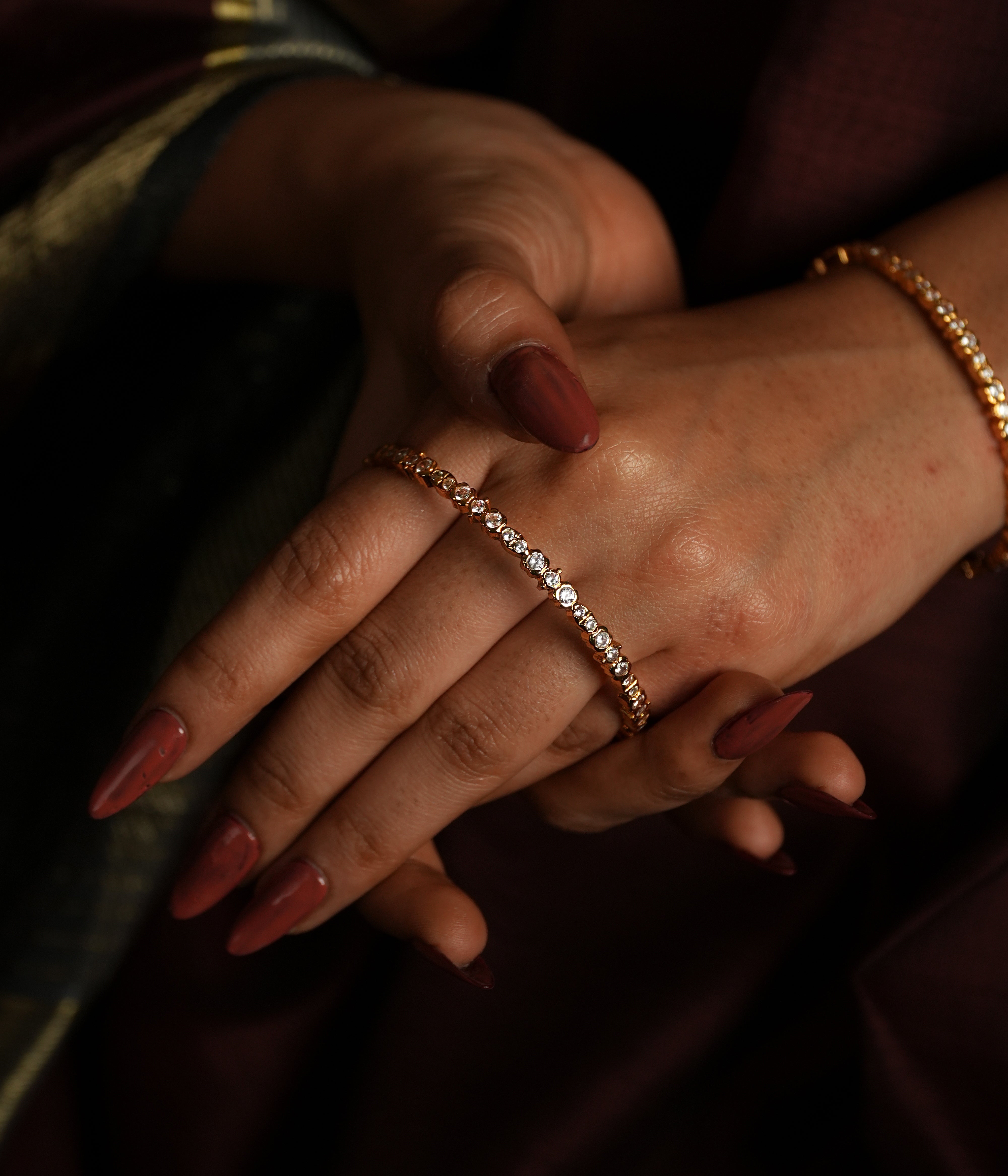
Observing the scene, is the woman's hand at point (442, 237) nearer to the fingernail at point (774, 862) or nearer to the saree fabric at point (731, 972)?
the saree fabric at point (731, 972)

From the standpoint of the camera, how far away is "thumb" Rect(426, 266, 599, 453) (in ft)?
1.80

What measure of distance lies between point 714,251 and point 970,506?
303 mm

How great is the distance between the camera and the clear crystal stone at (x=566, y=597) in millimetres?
584

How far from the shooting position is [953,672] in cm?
77

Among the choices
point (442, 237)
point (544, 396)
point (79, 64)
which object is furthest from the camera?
point (79, 64)

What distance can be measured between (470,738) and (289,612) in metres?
0.14

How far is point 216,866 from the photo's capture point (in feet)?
2.18

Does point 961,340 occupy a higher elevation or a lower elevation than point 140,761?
lower

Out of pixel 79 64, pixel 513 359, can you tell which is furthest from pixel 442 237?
pixel 79 64

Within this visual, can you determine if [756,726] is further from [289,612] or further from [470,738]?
[289,612]

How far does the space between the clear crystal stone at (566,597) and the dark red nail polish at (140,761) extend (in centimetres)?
26

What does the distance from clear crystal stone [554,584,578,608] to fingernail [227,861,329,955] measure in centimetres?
26

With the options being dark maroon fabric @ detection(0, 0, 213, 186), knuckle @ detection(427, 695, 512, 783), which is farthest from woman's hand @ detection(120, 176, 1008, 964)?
dark maroon fabric @ detection(0, 0, 213, 186)

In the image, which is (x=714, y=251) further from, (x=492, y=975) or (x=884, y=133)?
(x=492, y=975)
